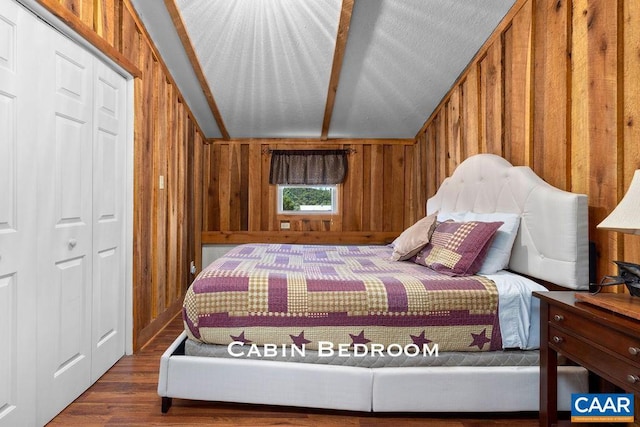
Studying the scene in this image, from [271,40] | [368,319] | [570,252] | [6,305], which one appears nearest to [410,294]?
[368,319]

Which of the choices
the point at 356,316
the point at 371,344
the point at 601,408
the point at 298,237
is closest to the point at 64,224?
the point at 356,316

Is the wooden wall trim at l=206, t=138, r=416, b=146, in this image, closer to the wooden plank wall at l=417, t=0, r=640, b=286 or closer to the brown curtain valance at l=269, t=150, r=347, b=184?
the brown curtain valance at l=269, t=150, r=347, b=184

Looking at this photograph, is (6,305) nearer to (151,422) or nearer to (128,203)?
(151,422)

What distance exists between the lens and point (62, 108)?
6.10ft

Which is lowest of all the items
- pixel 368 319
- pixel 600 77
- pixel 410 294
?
pixel 368 319

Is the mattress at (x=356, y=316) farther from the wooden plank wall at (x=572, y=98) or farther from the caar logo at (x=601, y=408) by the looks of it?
the wooden plank wall at (x=572, y=98)

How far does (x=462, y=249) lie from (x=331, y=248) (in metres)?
1.44

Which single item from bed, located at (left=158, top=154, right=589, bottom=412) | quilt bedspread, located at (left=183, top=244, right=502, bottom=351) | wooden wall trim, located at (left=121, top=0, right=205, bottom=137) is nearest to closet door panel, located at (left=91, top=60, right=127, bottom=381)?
wooden wall trim, located at (left=121, top=0, right=205, bottom=137)

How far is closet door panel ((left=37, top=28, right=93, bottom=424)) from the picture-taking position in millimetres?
1734

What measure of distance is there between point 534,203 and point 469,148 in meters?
1.27

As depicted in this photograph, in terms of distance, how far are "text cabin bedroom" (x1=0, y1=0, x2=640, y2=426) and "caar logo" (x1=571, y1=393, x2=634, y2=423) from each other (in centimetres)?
3

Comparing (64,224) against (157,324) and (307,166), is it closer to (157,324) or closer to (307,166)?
(157,324)

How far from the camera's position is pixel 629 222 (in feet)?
4.01

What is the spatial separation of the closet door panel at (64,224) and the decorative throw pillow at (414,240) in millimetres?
1936
